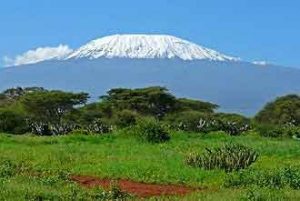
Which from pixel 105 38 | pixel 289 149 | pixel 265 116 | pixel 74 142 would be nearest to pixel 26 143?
pixel 74 142

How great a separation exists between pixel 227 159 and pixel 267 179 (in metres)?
2.84

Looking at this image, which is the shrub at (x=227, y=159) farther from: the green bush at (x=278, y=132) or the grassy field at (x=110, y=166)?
the green bush at (x=278, y=132)

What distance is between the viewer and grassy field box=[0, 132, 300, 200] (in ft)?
40.8

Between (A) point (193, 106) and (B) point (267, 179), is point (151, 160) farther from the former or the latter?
(A) point (193, 106)

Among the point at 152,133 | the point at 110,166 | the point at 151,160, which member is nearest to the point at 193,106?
the point at 152,133

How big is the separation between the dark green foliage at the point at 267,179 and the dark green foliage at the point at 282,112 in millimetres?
33932

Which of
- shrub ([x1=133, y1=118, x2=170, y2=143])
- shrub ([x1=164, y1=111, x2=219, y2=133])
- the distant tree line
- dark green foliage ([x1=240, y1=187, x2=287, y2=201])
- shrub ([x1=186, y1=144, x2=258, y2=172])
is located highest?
the distant tree line

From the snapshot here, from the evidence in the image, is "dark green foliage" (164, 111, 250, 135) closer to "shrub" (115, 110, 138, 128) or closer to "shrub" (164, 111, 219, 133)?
"shrub" (164, 111, 219, 133)

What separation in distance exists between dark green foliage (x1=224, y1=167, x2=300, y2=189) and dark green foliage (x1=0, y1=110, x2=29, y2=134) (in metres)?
27.5

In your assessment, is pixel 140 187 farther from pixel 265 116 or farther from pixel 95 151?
pixel 265 116

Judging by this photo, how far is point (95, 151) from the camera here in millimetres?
22734

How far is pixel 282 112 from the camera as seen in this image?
51.2 m

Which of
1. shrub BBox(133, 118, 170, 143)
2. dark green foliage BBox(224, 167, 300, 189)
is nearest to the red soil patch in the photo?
dark green foliage BBox(224, 167, 300, 189)

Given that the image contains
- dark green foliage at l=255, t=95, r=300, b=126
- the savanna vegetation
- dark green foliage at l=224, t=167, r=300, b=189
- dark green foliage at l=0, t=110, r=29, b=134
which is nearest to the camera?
the savanna vegetation
